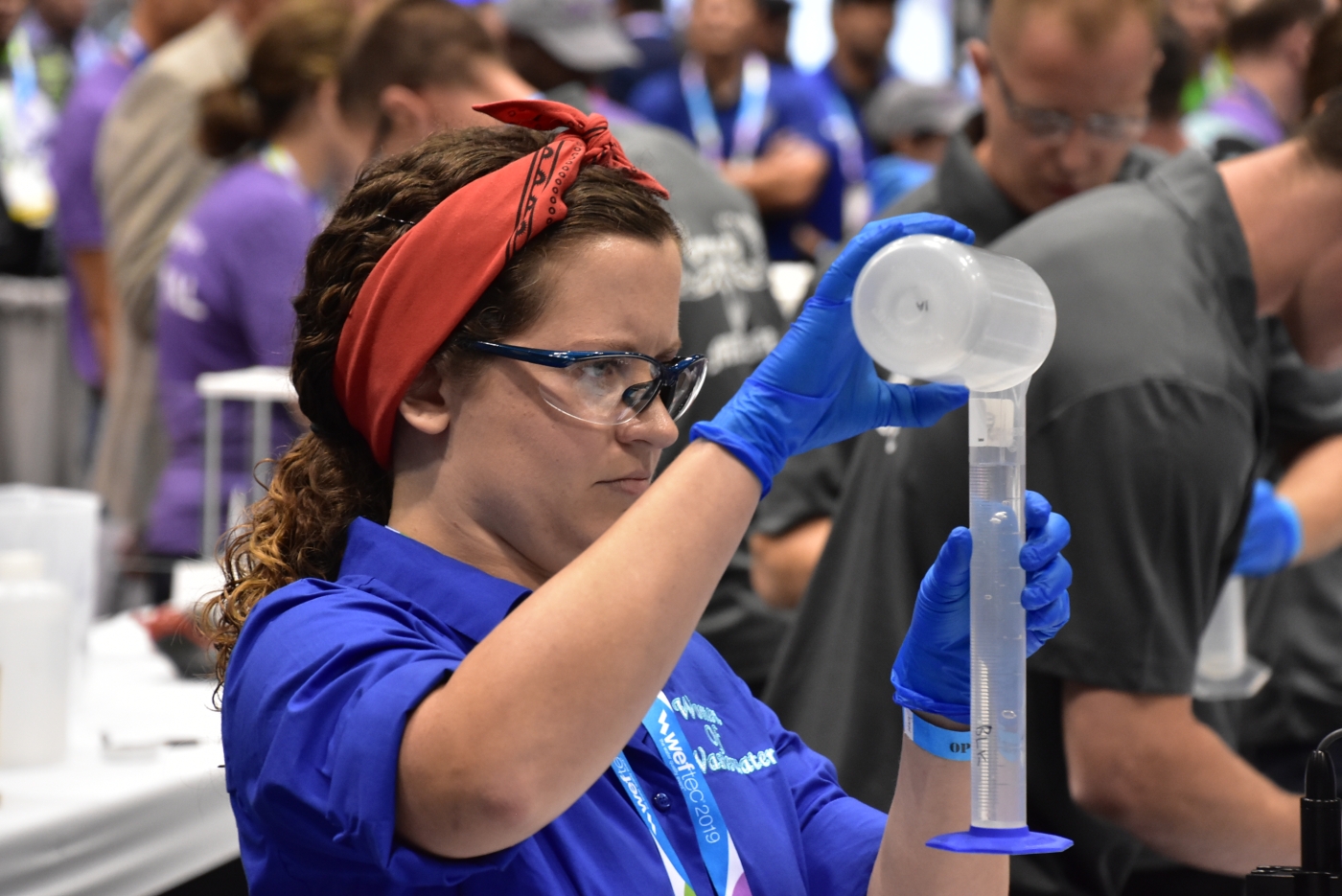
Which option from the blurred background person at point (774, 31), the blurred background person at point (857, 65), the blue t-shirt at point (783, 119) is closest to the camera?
the blue t-shirt at point (783, 119)

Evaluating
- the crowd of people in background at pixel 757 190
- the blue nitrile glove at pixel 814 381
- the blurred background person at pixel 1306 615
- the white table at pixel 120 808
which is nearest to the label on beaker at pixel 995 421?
the blue nitrile glove at pixel 814 381

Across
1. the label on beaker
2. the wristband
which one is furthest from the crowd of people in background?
the label on beaker

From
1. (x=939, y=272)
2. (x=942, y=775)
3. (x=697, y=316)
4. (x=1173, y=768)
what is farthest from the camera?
(x=697, y=316)

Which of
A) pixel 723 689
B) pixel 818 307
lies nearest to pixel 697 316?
pixel 723 689

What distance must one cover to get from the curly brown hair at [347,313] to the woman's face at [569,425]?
0.8 inches

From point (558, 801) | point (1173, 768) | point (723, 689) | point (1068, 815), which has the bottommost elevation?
point (1068, 815)

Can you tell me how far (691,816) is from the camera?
1248mm

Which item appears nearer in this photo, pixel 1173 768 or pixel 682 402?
pixel 682 402

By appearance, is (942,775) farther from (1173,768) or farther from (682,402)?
(1173,768)

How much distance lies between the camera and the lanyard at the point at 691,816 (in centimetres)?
122

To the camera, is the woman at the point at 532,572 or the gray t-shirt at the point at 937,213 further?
the gray t-shirt at the point at 937,213

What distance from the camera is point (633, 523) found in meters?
1.04

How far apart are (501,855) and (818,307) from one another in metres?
0.45

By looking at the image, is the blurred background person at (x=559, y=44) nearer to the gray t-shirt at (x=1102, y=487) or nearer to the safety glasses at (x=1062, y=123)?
the safety glasses at (x=1062, y=123)
